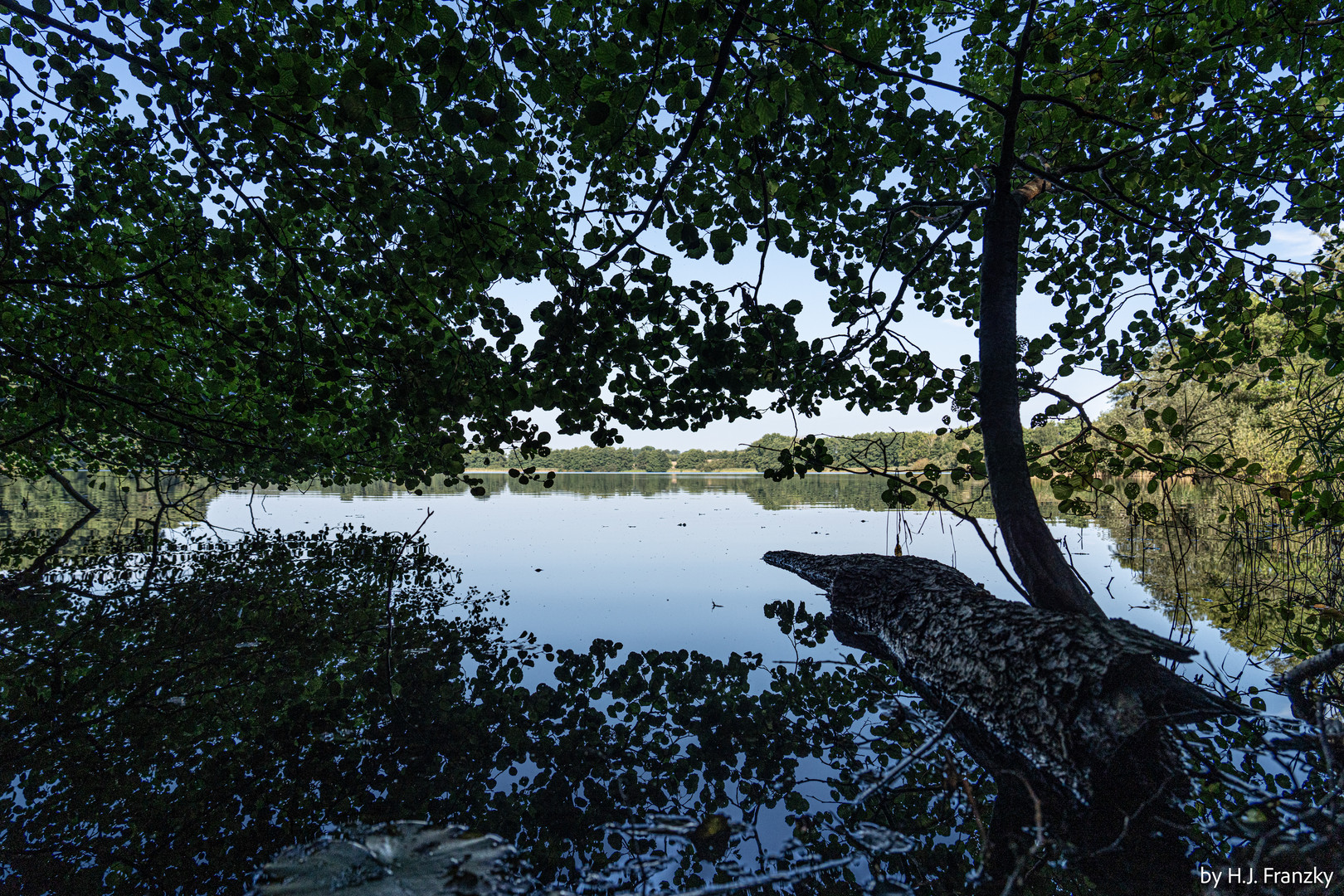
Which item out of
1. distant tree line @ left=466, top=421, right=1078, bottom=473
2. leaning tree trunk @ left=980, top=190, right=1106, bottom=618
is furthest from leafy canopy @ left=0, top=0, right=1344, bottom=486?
distant tree line @ left=466, top=421, right=1078, bottom=473

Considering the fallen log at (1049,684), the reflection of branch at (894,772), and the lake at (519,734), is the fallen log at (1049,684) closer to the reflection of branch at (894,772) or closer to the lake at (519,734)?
the lake at (519,734)

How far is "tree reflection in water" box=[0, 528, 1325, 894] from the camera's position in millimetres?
2246

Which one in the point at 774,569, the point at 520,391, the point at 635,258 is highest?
the point at 635,258

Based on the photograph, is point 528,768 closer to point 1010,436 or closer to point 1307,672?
point 1010,436

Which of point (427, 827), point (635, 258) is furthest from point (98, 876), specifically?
point (635, 258)

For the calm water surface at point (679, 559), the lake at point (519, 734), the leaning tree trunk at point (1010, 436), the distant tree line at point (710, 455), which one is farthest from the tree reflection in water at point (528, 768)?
the distant tree line at point (710, 455)

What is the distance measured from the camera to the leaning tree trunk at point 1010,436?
4.59 metres

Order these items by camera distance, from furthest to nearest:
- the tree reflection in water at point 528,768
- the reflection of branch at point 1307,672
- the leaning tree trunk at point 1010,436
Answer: the leaning tree trunk at point 1010,436
the reflection of branch at point 1307,672
the tree reflection in water at point 528,768

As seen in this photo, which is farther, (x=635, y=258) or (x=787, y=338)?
(x=787, y=338)

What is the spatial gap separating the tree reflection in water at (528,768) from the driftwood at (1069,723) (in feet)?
0.13

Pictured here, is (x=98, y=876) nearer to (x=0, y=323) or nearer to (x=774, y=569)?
(x=0, y=323)

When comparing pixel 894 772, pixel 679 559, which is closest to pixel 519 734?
pixel 894 772

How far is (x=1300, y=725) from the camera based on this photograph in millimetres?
3318

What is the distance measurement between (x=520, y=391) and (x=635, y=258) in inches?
56.3
